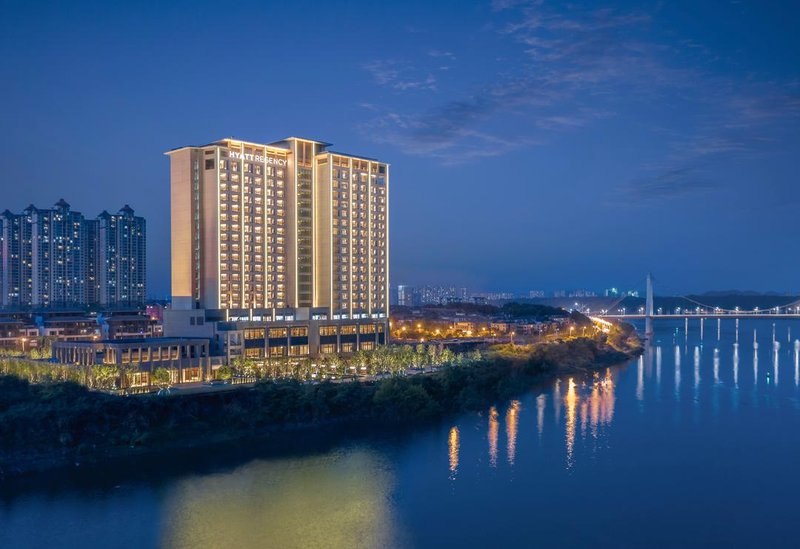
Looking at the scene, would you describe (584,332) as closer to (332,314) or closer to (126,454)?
(332,314)

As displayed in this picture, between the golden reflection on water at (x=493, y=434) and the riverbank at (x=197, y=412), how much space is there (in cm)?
47

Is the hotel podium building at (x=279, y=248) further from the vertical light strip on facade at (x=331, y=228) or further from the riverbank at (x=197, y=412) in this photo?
the riverbank at (x=197, y=412)

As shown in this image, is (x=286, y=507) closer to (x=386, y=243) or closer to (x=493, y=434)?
(x=493, y=434)

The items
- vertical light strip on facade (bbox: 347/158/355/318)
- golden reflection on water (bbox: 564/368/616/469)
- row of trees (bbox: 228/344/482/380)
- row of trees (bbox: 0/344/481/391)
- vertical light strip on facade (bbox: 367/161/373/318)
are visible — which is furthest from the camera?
vertical light strip on facade (bbox: 367/161/373/318)

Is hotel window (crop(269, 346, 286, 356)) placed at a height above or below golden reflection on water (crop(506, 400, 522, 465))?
above

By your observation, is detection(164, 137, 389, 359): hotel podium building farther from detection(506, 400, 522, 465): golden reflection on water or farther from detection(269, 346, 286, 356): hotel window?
detection(506, 400, 522, 465): golden reflection on water

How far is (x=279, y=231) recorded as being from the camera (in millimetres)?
13094

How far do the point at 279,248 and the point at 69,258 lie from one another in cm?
1413

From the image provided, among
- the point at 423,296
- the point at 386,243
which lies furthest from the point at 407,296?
the point at 386,243

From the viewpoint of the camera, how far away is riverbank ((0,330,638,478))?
7.28 metres

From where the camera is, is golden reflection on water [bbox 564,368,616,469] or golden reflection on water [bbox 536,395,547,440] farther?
golden reflection on water [bbox 536,395,547,440]

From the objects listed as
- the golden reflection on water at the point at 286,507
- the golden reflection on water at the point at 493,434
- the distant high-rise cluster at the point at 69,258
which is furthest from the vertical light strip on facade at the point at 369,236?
the distant high-rise cluster at the point at 69,258

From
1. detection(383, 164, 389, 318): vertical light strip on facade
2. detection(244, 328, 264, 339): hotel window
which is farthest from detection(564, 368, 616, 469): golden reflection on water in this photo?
detection(244, 328, 264, 339): hotel window

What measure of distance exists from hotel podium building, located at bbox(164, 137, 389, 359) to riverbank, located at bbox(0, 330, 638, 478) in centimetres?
271
